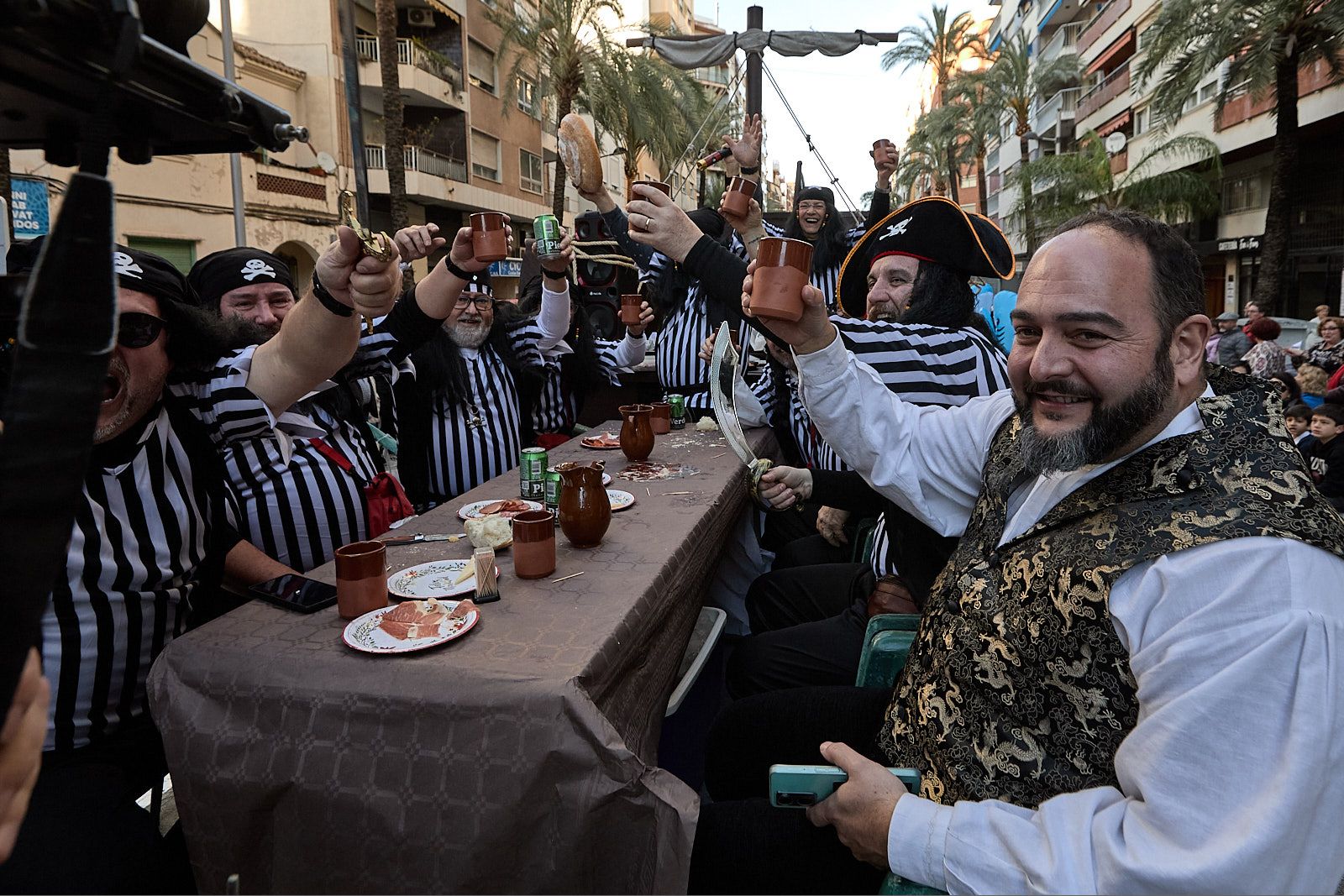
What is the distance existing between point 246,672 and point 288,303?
74.1 inches

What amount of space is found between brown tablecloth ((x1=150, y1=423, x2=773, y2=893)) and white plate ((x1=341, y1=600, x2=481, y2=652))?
0.06 ft

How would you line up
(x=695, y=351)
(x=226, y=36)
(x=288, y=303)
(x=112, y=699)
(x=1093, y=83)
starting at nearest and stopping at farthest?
1. (x=112, y=699)
2. (x=288, y=303)
3. (x=695, y=351)
4. (x=226, y=36)
5. (x=1093, y=83)

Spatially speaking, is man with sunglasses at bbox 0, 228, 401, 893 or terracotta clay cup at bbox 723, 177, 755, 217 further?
terracotta clay cup at bbox 723, 177, 755, 217

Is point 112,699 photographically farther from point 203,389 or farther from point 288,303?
point 288,303

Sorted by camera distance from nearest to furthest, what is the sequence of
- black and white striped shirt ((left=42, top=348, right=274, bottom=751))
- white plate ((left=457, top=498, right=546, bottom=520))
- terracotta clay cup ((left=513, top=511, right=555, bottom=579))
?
black and white striped shirt ((left=42, top=348, right=274, bottom=751)) < terracotta clay cup ((left=513, top=511, right=555, bottom=579)) < white plate ((left=457, top=498, right=546, bottom=520))

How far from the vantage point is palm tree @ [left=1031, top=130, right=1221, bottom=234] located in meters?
20.8

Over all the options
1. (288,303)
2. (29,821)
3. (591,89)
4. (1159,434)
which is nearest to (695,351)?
(288,303)

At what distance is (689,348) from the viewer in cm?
516

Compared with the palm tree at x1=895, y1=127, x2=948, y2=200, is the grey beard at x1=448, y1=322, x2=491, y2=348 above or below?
below

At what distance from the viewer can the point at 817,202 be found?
5285 mm

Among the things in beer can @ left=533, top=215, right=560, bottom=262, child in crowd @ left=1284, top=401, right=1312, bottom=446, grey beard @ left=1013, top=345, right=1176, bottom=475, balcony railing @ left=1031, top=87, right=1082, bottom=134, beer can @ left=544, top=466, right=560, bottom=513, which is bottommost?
child in crowd @ left=1284, top=401, right=1312, bottom=446

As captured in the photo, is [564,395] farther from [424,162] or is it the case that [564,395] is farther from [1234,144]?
[1234,144]

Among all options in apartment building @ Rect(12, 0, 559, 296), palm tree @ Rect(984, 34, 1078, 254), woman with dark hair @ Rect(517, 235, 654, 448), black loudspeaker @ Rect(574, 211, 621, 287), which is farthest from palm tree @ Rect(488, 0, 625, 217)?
palm tree @ Rect(984, 34, 1078, 254)

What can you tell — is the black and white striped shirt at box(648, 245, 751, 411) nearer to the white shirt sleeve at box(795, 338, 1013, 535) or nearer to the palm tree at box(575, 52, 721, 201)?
the white shirt sleeve at box(795, 338, 1013, 535)
